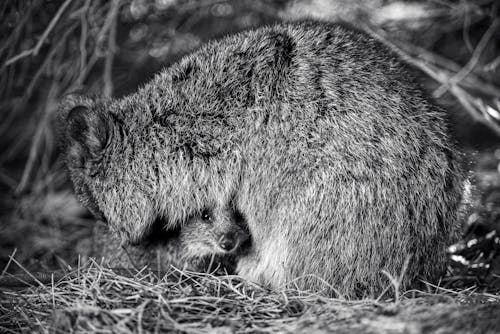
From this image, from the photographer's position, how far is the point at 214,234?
3434 mm

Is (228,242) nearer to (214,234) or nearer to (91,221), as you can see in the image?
(214,234)

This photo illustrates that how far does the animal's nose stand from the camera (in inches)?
133

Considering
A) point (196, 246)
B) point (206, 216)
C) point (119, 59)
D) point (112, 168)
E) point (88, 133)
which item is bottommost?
point (196, 246)

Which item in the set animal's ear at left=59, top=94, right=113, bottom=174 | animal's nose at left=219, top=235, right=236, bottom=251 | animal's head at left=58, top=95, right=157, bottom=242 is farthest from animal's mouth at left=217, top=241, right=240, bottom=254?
animal's ear at left=59, top=94, right=113, bottom=174

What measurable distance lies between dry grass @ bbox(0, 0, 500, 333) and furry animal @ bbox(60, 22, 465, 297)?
260mm

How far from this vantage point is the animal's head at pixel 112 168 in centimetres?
334

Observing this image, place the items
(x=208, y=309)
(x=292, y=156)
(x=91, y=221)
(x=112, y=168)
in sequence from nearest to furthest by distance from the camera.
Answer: (x=208, y=309), (x=292, y=156), (x=112, y=168), (x=91, y=221)

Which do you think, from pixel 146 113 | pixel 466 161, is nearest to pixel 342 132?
pixel 466 161

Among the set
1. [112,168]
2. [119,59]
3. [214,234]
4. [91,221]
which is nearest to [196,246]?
[214,234]

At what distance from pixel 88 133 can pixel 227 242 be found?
1.11 metres

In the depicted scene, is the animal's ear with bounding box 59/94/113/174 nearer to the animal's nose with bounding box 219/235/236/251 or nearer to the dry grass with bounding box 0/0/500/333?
the dry grass with bounding box 0/0/500/333

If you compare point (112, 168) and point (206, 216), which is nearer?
point (112, 168)

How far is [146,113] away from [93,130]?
0.34 metres

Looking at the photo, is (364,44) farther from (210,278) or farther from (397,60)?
(210,278)
